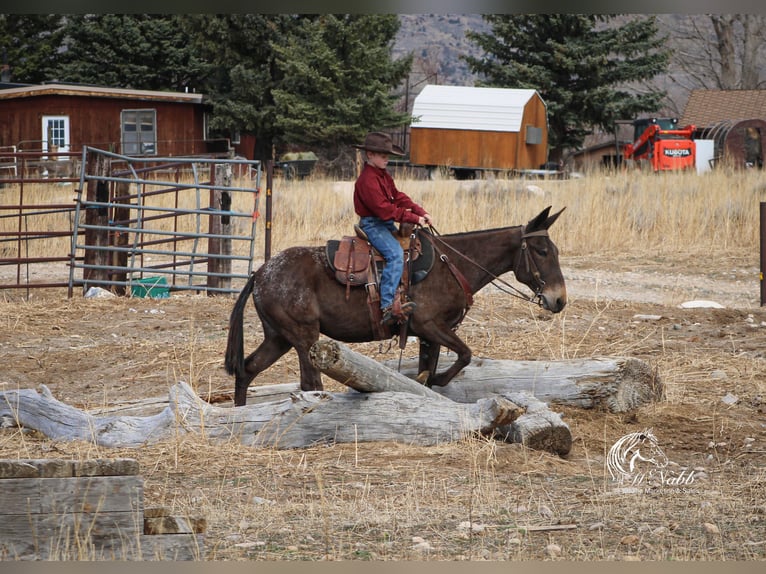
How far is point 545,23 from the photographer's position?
41.2 m

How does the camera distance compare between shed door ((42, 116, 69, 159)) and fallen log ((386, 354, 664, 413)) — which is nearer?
fallen log ((386, 354, 664, 413))

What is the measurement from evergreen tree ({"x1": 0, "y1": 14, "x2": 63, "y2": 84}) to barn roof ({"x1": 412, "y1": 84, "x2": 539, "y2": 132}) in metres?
18.3

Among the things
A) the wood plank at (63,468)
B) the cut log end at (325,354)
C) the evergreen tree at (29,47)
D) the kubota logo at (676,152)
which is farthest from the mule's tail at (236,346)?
the evergreen tree at (29,47)

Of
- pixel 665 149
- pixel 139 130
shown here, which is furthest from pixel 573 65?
pixel 139 130

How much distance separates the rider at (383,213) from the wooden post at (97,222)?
7.80 m

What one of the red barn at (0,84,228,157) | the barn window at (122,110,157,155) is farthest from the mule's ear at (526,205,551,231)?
the barn window at (122,110,157,155)

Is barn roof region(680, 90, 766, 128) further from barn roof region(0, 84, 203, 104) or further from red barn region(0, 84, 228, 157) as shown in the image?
barn roof region(0, 84, 203, 104)

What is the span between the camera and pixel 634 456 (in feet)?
22.4

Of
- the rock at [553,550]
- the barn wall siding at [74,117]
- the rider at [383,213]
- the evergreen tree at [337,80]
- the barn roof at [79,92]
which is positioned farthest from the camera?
the barn wall siding at [74,117]

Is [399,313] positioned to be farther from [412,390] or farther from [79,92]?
[79,92]

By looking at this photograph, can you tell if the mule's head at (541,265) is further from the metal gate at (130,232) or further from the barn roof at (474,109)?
the barn roof at (474,109)

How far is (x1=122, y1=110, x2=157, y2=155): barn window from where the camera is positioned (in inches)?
1580

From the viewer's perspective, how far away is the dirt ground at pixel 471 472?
5078mm

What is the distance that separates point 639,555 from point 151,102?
38.3m
